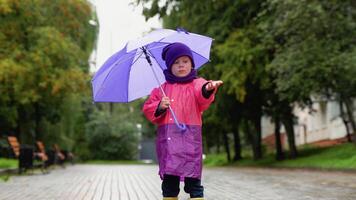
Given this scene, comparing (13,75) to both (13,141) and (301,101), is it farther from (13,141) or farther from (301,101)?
(301,101)

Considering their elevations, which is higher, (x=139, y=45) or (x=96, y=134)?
(x=96, y=134)

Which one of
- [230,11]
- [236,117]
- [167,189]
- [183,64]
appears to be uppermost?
[230,11]

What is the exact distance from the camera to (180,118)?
212 inches

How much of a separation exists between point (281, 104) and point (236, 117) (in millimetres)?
4131

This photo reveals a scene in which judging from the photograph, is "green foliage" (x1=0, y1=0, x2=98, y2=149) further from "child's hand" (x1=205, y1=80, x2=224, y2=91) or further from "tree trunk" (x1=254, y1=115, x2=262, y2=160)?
"child's hand" (x1=205, y1=80, x2=224, y2=91)

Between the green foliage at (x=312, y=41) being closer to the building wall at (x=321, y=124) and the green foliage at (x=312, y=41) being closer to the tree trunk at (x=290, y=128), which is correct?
the tree trunk at (x=290, y=128)

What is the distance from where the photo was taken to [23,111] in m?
27.4

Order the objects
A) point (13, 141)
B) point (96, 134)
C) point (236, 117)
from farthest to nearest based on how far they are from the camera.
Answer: point (96, 134), point (236, 117), point (13, 141)

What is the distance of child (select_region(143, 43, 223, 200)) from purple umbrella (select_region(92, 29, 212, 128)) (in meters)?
0.91

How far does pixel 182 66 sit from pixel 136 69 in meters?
1.26

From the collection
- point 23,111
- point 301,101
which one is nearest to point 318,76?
point 301,101

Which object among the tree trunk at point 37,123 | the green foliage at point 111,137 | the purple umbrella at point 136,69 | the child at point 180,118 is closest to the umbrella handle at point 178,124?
the child at point 180,118

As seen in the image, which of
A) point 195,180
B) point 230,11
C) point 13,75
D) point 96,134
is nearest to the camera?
point 195,180

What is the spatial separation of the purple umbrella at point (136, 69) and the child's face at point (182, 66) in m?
0.90
